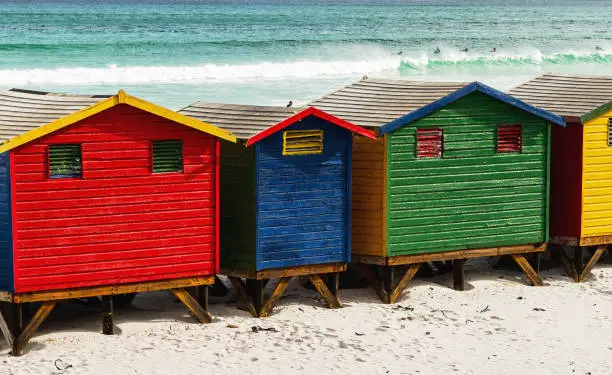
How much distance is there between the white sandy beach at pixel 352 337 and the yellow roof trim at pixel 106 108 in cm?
287

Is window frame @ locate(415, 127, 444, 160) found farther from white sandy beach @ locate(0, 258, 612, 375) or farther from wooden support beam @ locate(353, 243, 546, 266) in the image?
white sandy beach @ locate(0, 258, 612, 375)

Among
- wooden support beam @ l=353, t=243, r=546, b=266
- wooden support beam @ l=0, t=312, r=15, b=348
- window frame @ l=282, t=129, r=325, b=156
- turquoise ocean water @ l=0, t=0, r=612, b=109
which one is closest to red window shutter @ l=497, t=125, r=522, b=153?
wooden support beam @ l=353, t=243, r=546, b=266

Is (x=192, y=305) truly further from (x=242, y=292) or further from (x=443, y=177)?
(x=443, y=177)

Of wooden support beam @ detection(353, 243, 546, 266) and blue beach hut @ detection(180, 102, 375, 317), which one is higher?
blue beach hut @ detection(180, 102, 375, 317)

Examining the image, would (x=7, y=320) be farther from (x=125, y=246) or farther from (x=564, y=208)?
(x=564, y=208)

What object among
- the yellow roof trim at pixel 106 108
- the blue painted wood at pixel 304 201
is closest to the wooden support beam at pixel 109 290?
the blue painted wood at pixel 304 201

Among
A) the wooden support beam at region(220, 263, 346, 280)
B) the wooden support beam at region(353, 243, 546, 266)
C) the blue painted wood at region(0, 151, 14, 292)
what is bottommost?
the wooden support beam at region(220, 263, 346, 280)

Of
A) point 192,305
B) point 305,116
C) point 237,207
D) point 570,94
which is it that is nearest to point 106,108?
point 237,207

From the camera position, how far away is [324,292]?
20312mm

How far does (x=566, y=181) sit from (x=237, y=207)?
6.29 meters

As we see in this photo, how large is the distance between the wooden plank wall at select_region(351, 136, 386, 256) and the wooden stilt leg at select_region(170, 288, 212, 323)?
289 cm

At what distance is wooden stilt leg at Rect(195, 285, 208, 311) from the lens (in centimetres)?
1930

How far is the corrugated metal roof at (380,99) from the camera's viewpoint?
20.8m

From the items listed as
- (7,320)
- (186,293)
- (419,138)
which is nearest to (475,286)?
(419,138)
